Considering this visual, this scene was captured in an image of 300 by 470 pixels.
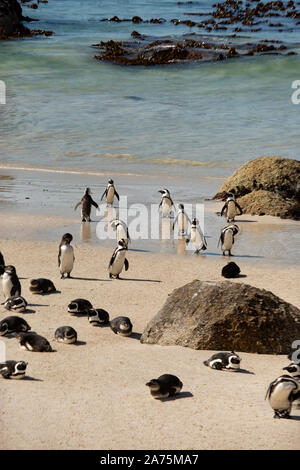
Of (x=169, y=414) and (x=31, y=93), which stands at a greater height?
(x=31, y=93)

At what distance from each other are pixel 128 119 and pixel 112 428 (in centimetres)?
2724

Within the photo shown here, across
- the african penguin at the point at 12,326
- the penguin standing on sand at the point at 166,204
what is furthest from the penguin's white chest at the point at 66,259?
the penguin standing on sand at the point at 166,204

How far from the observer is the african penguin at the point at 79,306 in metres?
9.92

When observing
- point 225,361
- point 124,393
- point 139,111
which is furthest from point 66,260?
point 139,111

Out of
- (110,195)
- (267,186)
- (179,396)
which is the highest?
(267,186)

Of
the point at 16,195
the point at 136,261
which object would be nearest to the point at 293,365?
the point at 136,261

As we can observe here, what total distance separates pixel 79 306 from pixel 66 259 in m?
2.05

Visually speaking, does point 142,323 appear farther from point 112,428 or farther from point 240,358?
point 112,428

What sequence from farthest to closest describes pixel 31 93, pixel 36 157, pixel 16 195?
pixel 31 93
pixel 36 157
pixel 16 195

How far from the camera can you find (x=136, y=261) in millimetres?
13055

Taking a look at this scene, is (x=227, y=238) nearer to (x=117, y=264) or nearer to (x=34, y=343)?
(x=117, y=264)

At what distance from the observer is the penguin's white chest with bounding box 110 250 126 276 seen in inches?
468

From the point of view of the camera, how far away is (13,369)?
7785 mm
